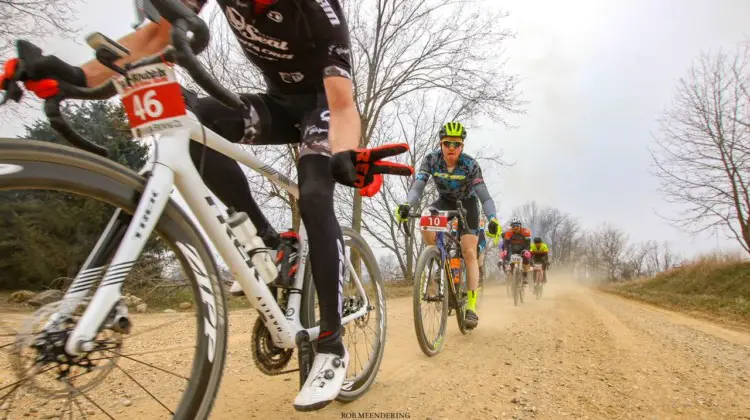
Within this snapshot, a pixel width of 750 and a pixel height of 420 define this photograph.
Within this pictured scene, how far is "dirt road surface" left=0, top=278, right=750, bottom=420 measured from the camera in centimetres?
217

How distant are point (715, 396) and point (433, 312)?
217 centimetres

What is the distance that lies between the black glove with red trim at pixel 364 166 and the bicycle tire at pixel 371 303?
530mm

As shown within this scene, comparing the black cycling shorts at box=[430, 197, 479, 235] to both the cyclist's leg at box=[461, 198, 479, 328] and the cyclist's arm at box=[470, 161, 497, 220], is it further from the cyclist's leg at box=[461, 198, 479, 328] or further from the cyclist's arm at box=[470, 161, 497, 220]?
the cyclist's arm at box=[470, 161, 497, 220]

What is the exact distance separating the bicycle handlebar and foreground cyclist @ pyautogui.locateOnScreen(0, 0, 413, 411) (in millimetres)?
362

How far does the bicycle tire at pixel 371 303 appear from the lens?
2.12 metres

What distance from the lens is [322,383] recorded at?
1.83 meters

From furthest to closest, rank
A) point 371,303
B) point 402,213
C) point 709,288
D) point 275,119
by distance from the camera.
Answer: point 709,288 < point 402,213 < point 371,303 < point 275,119

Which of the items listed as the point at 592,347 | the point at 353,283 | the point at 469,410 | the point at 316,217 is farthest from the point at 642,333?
the point at 316,217

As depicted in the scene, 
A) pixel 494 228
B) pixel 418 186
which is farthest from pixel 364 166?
pixel 494 228

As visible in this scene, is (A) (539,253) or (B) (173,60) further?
(A) (539,253)

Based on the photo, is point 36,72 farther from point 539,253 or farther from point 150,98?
point 539,253

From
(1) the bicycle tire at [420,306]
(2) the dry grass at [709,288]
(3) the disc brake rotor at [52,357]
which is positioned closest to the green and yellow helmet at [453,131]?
(1) the bicycle tire at [420,306]

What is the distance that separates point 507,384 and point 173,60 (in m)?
2.71

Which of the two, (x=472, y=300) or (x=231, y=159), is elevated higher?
(x=231, y=159)
